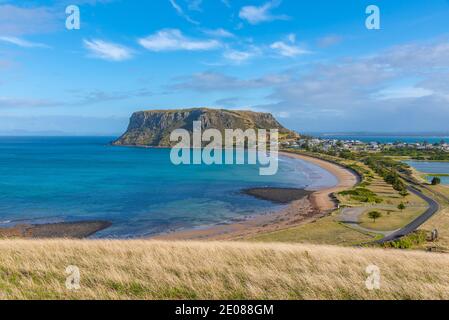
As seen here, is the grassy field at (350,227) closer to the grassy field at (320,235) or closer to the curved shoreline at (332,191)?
the grassy field at (320,235)

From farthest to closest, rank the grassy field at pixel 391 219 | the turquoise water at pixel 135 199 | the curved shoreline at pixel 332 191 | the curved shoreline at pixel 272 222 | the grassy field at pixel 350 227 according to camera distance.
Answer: the curved shoreline at pixel 332 191
the turquoise water at pixel 135 199
the grassy field at pixel 391 219
the curved shoreline at pixel 272 222
the grassy field at pixel 350 227

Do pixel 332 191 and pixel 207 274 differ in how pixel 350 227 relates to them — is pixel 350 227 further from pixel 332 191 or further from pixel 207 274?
pixel 207 274

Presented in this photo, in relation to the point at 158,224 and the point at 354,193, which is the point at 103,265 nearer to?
the point at 158,224

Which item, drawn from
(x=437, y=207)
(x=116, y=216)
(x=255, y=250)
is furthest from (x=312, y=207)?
(x=255, y=250)

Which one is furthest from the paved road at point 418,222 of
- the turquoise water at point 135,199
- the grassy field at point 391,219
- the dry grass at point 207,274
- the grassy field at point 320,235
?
the dry grass at point 207,274

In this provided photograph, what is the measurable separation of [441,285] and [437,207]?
48536mm

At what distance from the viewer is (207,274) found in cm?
912

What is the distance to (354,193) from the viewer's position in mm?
60656

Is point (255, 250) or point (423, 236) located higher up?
point (255, 250)

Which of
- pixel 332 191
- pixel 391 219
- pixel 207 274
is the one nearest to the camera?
pixel 207 274

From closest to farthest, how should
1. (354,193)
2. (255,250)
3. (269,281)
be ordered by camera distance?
(269,281) → (255,250) → (354,193)

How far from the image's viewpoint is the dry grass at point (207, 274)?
7840 mm

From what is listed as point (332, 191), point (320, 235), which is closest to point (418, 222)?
point (320, 235)

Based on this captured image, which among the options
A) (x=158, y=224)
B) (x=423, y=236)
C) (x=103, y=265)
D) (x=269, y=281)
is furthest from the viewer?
(x=158, y=224)
